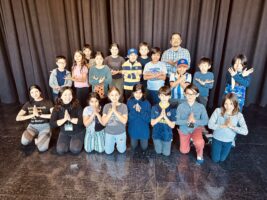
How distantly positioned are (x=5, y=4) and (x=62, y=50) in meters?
1.08

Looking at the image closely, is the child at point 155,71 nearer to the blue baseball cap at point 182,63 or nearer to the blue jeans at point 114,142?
the blue baseball cap at point 182,63

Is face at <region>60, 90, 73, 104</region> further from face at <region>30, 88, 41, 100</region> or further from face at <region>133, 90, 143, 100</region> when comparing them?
face at <region>133, 90, 143, 100</region>

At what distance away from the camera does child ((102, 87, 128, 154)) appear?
2863mm

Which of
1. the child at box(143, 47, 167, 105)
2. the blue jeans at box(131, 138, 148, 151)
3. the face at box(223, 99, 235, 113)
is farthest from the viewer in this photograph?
the child at box(143, 47, 167, 105)

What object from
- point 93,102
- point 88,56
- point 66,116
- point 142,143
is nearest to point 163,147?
point 142,143

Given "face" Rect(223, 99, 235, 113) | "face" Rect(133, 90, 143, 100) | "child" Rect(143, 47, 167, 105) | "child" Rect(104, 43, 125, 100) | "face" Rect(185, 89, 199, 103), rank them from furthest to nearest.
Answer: "child" Rect(104, 43, 125, 100) → "child" Rect(143, 47, 167, 105) → "face" Rect(133, 90, 143, 100) → "face" Rect(185, 89, 199, 103) → "face" Rect(223, 99, 235, 113)

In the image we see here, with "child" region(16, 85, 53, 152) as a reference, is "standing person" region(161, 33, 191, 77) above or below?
above

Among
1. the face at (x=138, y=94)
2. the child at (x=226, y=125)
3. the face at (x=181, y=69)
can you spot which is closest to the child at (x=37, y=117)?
the face at (x=138, y=94)

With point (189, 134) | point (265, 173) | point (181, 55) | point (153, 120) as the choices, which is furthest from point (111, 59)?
point (265, 173)

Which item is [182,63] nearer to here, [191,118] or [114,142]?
[191,118]

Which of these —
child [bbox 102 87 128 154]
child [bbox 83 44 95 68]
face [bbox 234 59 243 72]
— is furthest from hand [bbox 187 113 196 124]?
child [bbox 83 44 95 68]

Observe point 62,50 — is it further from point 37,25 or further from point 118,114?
point 118,114

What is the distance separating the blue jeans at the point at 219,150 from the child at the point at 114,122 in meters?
1.04

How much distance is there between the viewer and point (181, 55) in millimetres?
3484
